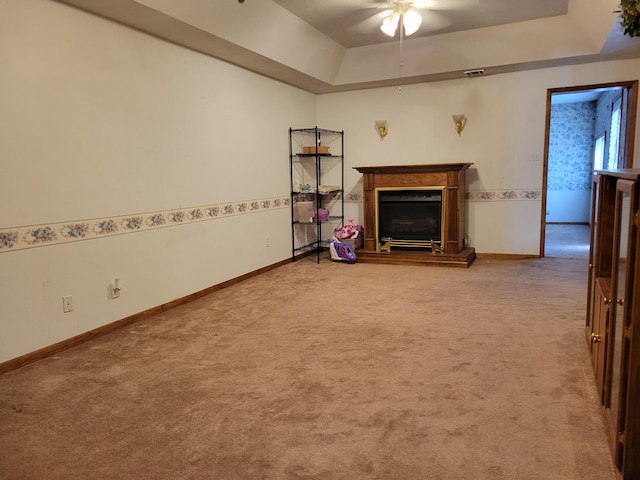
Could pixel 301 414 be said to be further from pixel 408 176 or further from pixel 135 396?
pixel 408 176

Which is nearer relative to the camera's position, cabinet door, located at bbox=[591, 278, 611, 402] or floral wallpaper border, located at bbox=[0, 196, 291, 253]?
cabinet door, located at bbox=[591, 278, 611, 402]

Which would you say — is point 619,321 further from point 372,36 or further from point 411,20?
point 372,36

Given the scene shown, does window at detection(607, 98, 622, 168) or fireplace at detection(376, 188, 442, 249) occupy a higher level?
window at detection(607, 98, 622, 168)

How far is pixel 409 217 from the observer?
5738 millimetres

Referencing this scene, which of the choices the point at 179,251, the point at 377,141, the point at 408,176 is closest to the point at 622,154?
the point at 408,176

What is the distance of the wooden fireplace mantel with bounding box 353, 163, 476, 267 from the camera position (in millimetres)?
5344

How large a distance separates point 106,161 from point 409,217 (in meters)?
3.62

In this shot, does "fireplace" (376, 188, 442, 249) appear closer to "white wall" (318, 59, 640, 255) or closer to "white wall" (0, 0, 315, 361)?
"white wall" (318, 59, 640, 255)

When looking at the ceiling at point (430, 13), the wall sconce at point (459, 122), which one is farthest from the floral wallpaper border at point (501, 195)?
the ceiling at point (430, 13)

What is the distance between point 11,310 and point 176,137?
6.10 ft

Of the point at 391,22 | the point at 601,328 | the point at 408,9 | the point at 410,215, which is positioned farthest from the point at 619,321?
the point at 410,215

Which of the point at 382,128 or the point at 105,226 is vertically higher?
the point at 382,128

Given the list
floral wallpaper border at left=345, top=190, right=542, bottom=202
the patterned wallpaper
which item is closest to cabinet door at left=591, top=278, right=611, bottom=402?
floral wallpaper border at left=345, top=190, right=542, bottom=202

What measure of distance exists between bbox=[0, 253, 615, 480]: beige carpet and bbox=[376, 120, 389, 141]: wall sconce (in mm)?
3005
